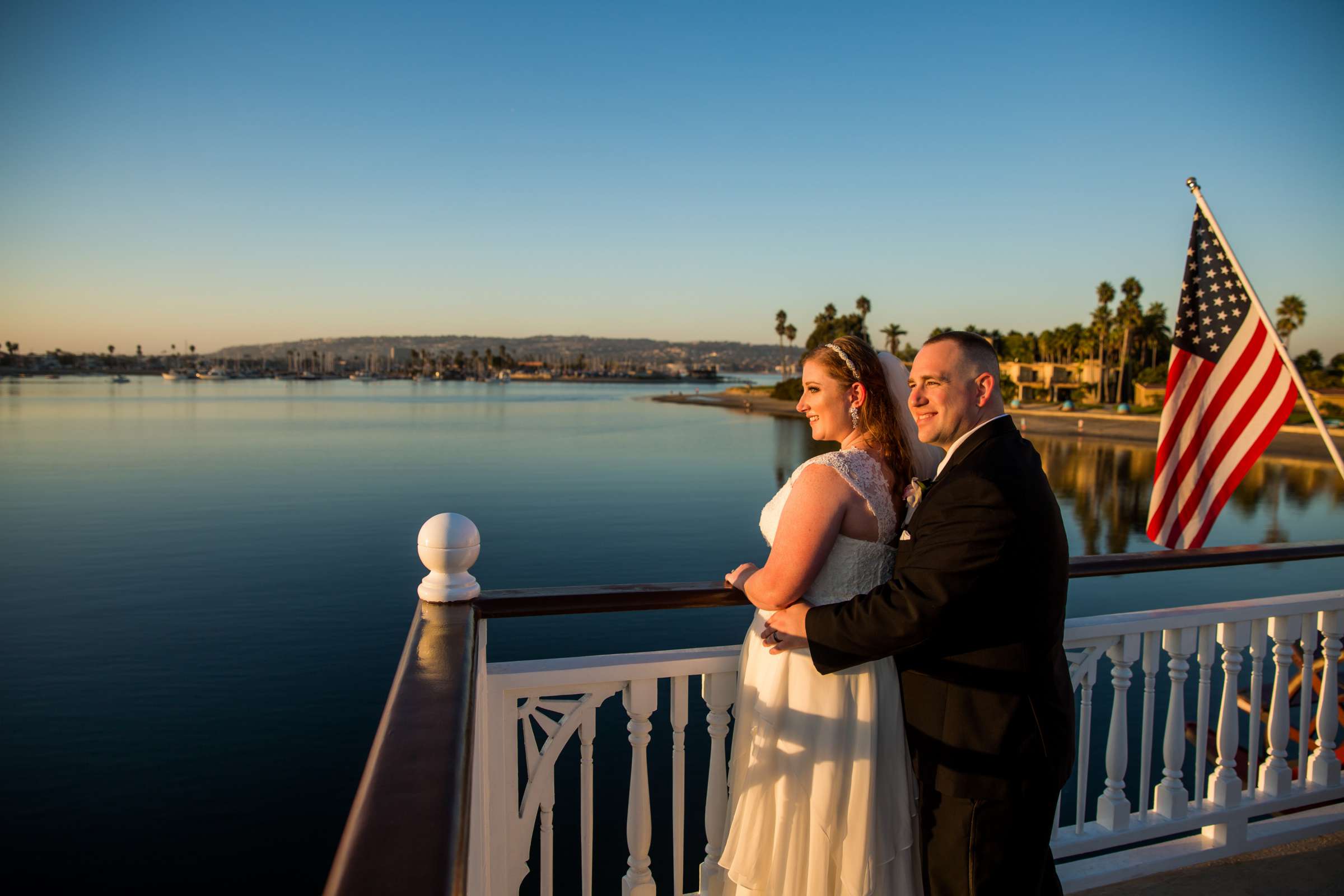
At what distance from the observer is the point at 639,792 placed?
235cm

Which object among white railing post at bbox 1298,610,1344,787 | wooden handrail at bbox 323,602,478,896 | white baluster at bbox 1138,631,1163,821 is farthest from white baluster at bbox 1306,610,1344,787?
wooden handrail at bbox 323,602,478,896

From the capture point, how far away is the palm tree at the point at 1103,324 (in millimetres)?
69875

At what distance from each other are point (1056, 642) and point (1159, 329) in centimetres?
7812

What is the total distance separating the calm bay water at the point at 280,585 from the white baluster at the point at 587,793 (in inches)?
341

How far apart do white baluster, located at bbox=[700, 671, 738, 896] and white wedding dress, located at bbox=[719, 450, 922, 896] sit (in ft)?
0.65

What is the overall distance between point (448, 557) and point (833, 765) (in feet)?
3.42

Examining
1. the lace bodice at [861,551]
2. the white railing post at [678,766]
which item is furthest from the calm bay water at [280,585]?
the lace bodice at [861,551]

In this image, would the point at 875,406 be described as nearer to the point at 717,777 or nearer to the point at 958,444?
the point at 958,444

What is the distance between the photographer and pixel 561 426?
68.1 meters

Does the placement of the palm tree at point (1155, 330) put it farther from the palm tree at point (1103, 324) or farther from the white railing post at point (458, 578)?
the white railing post at point (458, 578)

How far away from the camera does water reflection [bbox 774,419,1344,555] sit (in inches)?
1088

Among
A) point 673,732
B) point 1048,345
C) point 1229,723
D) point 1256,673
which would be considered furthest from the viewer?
point 1048,345

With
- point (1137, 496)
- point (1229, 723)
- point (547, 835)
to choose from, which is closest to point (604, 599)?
point (547, 835)

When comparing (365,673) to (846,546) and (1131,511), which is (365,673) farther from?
(1131,511)
